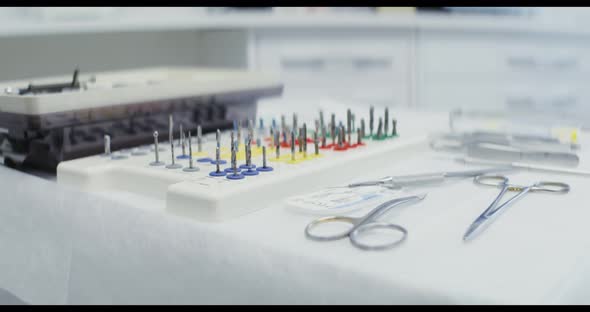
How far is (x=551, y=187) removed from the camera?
0.50 metres

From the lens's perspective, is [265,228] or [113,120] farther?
[113,120]

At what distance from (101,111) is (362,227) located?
32cm

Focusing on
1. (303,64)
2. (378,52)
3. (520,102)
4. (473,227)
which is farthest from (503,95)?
(473,227)

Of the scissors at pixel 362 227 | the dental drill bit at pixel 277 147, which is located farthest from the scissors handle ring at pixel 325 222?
the dental drill bit at pixel 277 147

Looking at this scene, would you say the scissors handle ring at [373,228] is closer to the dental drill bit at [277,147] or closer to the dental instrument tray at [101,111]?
the dental drill bit at [277,147]

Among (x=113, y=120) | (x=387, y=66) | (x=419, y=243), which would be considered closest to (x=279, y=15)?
(x=387, y=66)

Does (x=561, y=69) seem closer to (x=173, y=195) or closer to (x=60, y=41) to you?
(x=60, y=41)

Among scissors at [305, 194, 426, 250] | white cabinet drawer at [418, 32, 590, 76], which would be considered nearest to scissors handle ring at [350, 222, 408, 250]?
scissors at [305, 194, 426, 250]

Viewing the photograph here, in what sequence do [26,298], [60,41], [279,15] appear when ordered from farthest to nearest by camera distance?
[279,15] < [60,41] < [26,298]

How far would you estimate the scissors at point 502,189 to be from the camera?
0.40 meters

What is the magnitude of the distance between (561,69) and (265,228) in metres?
1.53

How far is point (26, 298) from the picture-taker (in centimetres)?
53

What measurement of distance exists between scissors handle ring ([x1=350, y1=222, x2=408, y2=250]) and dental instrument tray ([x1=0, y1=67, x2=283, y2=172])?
0.31m

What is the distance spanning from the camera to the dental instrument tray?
568 millimetres
